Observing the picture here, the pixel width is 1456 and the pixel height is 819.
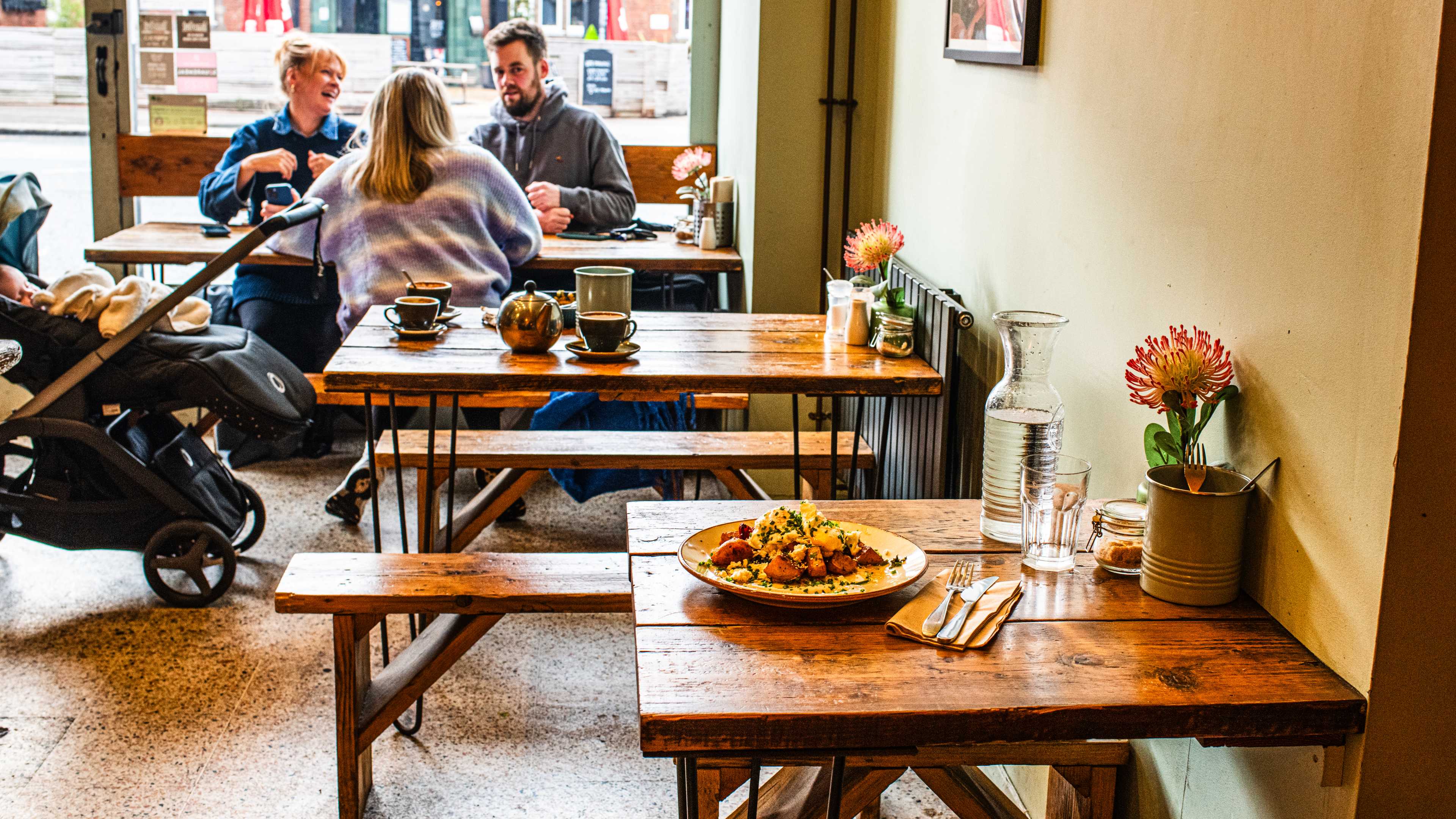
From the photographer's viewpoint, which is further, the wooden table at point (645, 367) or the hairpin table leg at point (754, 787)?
the wooden table at point (645, 367)

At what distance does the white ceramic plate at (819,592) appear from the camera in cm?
148

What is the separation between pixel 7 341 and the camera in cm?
306

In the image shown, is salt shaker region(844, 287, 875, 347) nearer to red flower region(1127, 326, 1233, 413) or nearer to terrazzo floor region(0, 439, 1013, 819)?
terrazzo floor region(0, 439, 1013, 819)

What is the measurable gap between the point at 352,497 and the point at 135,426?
0.72 m

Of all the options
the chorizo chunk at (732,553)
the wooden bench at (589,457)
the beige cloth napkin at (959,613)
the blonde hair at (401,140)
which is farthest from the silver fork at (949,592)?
the blonde hair at (401,140)

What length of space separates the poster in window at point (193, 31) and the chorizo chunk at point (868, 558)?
442 cm

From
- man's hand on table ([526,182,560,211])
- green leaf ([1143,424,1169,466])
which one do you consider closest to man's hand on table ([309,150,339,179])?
man's hand on table ([526,182,560,211])

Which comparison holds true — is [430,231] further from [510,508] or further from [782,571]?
[782,571]

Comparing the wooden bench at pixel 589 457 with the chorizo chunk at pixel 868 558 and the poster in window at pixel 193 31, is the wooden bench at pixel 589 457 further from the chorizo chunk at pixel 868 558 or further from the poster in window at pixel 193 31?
the poster in window at pixel 193 31

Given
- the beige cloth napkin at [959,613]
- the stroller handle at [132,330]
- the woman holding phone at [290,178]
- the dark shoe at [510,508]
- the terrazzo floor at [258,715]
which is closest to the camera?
the beige cloth napkin at [959,613]

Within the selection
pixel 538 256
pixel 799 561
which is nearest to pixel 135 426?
pixel 538 256

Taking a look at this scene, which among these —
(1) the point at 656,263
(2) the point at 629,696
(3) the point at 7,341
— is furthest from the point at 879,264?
(3) the point at 7,341

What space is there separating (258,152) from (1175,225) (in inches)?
150

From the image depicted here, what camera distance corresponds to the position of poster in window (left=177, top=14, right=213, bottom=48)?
505 cm
